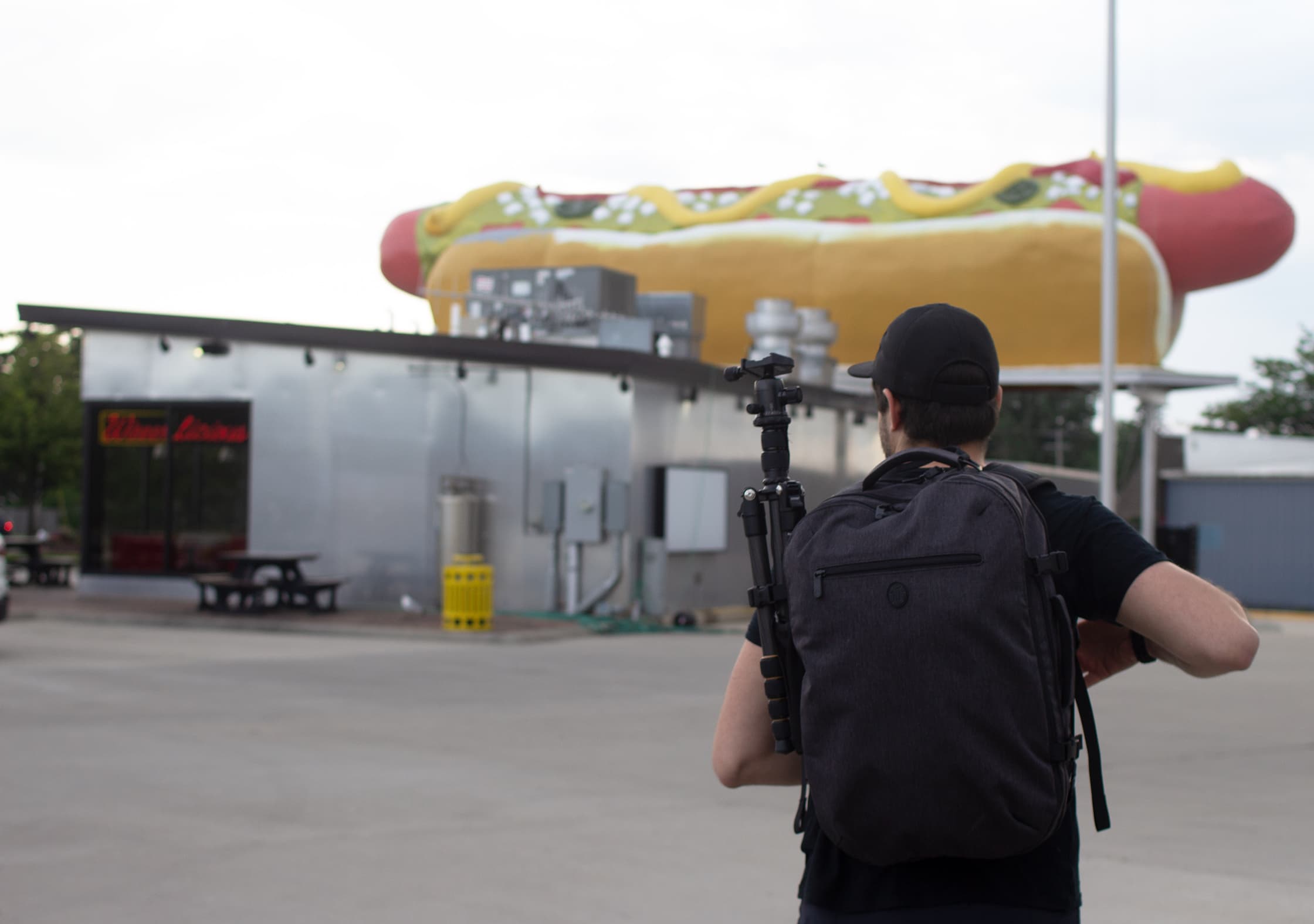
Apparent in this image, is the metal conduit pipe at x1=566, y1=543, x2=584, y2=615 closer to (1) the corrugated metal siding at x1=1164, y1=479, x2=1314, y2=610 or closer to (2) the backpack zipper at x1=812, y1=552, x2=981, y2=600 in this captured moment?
(1) the corrugated metal siding at x1=1164, y1=479, x2=1314, y2=610

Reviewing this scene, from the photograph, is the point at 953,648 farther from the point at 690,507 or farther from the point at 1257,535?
the point at 1257,535

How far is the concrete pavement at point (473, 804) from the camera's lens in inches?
233

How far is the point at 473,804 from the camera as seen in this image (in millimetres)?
7777

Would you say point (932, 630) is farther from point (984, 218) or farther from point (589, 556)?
point (984, 218)

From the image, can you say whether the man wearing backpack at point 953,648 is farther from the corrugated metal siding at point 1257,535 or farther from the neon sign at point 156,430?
the corrugated metal siding at point 1257,535

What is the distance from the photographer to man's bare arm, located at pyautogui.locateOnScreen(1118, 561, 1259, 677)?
238cm

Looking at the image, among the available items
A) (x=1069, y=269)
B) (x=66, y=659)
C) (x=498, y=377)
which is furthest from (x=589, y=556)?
(x=1069, y=269)

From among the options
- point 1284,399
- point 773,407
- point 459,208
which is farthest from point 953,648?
point 1284,399

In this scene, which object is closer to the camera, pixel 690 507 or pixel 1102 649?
pixel 1102 649

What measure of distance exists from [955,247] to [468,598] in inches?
611

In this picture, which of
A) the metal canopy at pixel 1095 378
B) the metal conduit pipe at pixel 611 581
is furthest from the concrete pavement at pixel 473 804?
the metal canopy at pixel 1095 378

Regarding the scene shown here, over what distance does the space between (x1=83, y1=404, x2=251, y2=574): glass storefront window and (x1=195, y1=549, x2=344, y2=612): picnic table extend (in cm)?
135

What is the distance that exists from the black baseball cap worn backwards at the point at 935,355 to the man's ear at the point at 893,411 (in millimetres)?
25

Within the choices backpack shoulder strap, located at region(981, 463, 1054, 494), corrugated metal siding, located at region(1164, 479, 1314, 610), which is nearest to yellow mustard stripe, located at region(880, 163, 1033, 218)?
corrugated metal siding, located at region(1164, 479, 1314, 610)
